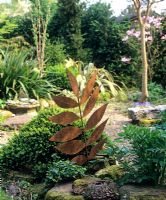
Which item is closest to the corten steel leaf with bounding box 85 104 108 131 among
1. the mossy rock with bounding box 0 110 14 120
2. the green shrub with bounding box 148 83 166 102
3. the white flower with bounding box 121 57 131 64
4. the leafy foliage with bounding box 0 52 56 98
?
the mossy rock with bounding box 0 110 14 120

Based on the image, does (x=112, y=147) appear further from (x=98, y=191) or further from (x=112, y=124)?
(x=112, y=124)

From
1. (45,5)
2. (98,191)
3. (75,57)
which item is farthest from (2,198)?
(45,5)

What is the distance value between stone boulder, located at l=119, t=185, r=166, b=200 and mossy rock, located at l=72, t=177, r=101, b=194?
301mm

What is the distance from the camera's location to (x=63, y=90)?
10984mm

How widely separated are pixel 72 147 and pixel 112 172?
1.45 ft

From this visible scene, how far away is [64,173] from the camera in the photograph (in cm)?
386

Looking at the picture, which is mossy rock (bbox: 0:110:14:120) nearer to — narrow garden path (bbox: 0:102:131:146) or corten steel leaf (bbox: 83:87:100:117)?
narrow garden path (bbox: 0:102:131:146)

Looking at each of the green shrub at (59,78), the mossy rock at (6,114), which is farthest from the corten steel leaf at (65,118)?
the green shrub at (59,78)

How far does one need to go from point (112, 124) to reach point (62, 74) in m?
3.99

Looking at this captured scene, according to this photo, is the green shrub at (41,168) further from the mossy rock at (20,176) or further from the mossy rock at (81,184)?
the mossy rock at (81,184)

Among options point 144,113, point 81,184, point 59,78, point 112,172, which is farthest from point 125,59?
point 81,184

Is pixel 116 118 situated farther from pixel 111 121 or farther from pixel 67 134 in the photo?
pixel 67 134

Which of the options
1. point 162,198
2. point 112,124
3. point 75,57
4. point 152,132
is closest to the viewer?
point 162,198

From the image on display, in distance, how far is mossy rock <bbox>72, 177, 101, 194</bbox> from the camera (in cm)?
353
